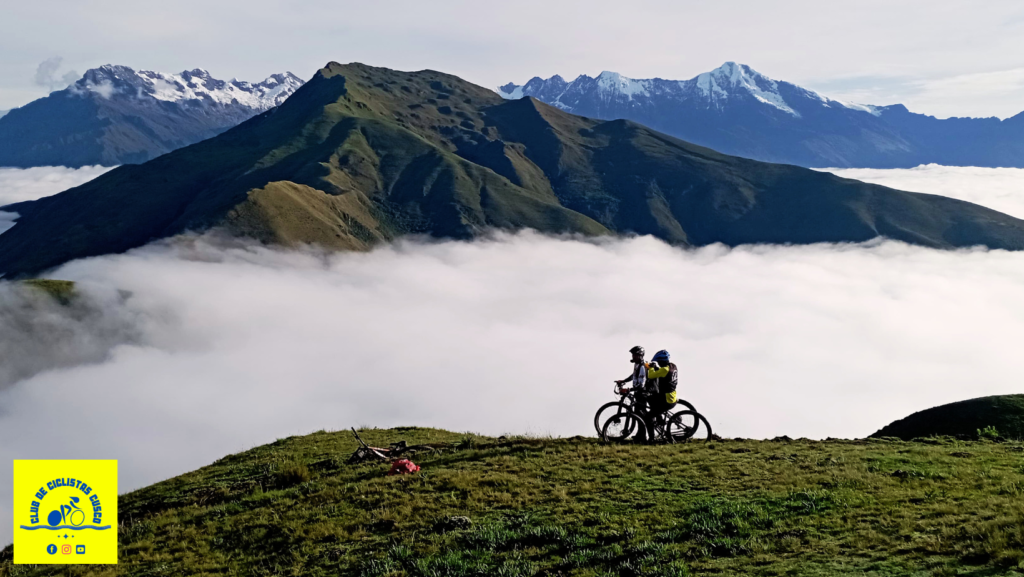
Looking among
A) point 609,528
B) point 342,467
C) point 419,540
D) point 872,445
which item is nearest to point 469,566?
point 419,540

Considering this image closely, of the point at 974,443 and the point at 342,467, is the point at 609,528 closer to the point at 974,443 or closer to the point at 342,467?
the point at 342,467

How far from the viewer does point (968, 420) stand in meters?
36.8

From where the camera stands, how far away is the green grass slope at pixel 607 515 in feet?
42.9

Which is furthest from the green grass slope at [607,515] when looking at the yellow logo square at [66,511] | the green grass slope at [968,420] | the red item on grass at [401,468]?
the green grass slope at [968,420]

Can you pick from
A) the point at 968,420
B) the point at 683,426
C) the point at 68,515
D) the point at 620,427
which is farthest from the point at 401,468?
the point at 968,420

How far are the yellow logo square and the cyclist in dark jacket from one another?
672 inches

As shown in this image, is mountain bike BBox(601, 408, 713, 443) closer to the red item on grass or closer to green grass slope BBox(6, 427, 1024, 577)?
green grass slope BBox(6, 427, 1024, 577)

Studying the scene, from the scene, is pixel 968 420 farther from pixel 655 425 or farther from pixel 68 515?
pixel 68 515

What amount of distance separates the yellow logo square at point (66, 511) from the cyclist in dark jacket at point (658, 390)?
17.1 metres

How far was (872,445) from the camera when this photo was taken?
25.2 m

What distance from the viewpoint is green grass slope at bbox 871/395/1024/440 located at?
35.5 metres

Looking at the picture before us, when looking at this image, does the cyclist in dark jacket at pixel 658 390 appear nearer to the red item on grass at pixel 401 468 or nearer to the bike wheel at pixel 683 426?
the bike wheel at pixel 683 426

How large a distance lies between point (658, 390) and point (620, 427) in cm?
253

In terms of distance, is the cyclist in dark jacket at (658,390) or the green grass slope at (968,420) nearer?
the cyclist in dark jacket at (658,390)
